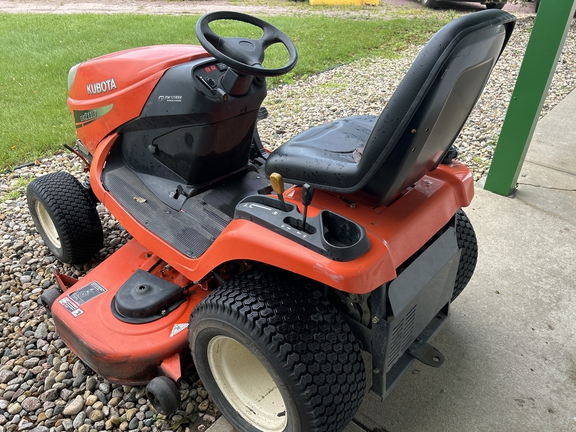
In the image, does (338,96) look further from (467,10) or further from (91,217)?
(467,10)

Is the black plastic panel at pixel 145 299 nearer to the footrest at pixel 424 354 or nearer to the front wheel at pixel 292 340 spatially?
the front wheel at pixel 292 340

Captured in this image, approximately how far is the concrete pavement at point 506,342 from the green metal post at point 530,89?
19 cm

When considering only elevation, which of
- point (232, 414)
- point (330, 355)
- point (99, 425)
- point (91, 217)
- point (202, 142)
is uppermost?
point (202, 142)

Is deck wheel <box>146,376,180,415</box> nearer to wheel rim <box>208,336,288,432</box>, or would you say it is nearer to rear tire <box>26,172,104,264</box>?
wheel rim <box>208,336,288,432</box>

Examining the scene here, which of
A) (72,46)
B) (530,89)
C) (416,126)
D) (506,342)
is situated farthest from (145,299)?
(72,46)

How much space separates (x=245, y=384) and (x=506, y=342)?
1181mm

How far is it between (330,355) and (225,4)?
10.8 m

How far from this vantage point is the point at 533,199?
3186 mm

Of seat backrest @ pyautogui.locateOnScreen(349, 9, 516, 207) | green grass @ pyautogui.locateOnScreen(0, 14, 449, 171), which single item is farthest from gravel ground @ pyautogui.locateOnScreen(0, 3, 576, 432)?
seat backrest @ pyautogui.locateOnScreen(349, 9, 516, 207)

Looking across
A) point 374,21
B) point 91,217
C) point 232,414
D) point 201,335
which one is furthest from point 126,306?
point 374,21

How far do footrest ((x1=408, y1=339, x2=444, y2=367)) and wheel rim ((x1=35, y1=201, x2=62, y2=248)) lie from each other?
6.24 ft

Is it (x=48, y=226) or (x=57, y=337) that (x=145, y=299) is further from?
(x=48, y=226)

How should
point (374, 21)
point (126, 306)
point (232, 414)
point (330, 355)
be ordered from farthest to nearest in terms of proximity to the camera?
point (374, 21) < point (126, 306) < point (232, 414) < point (330, 355)

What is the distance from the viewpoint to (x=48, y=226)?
2.61m
